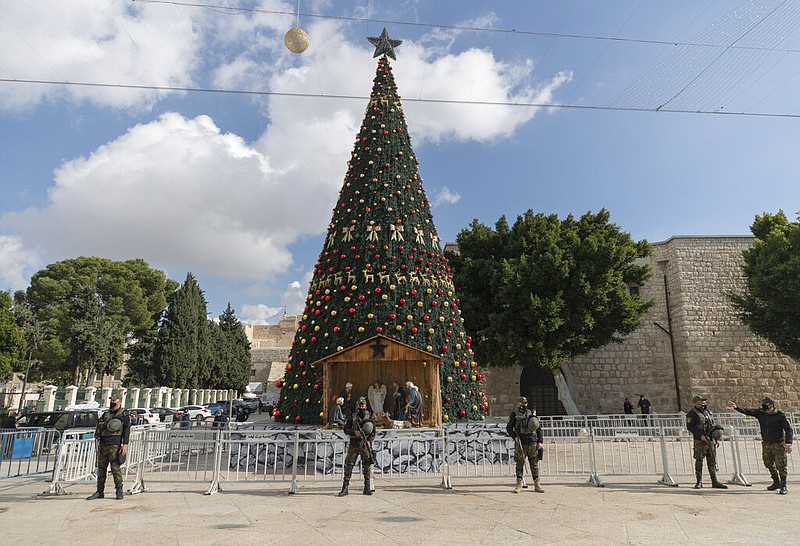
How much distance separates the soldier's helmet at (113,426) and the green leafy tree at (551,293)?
15.1 meters

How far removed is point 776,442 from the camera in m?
7.84

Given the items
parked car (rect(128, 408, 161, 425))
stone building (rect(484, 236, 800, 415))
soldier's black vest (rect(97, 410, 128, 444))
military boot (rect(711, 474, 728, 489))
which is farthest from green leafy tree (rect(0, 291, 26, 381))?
military boot (rect(711, 474, 728, 489))

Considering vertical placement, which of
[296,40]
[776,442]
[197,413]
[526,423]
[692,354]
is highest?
[296,40]

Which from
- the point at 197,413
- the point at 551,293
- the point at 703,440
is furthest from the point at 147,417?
the point at 703,440

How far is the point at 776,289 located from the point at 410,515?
21220 mm

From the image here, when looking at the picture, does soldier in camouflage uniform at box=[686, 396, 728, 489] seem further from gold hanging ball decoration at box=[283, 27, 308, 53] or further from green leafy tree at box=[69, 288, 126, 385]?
green leafy tree at box=[69, 288, 126, 385]

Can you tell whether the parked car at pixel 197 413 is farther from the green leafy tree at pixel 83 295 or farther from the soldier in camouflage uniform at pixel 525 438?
the soldier in camouflage uniform at pixel 525 438

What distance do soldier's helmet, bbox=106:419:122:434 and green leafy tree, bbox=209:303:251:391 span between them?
127ft

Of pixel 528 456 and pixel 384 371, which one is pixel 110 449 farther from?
pixel 528 456

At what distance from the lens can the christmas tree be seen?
458 inches

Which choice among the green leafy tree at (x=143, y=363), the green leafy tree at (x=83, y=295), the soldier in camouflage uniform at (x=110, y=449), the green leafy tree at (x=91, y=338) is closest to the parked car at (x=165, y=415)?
the green leafy tree at (x=91, y=338)

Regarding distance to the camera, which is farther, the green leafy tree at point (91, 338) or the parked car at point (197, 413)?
the green leafy tree at point (91, 338)

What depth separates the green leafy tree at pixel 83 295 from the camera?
33.6m

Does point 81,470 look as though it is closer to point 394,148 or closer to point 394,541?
point 394,541
